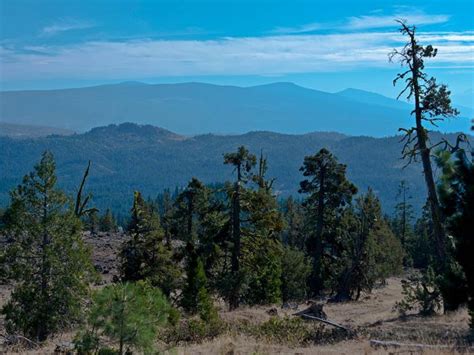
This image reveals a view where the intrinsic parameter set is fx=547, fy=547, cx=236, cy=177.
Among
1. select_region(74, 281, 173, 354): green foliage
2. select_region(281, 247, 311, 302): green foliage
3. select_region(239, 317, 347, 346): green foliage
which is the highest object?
select_region(74, 281, 173, 354): green foliage

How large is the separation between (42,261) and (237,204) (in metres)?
9.73

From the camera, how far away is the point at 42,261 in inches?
586

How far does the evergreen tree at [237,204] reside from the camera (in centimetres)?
2291

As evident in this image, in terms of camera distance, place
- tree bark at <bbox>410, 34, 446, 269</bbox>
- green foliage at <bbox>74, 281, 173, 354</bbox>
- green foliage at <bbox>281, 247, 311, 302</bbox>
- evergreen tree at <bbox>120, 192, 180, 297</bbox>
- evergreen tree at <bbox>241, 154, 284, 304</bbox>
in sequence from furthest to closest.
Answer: green foliage at <bbox>281, 247, 311, 302</bbox>
evergreen tree at <bbox>120, 192, 180, 297</bbox>
evergreen tree at <bbox>241, 154, 284, 304</bbox>
tree bark at <bbox>410, 34, 446, 269</bbox>
green foliage at <bbox>74, 281, 173, 354</bbox>

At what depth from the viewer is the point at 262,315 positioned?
18.9 meters

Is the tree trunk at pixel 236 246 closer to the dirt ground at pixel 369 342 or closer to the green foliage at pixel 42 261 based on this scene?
the dirt ground at pixel 369 342

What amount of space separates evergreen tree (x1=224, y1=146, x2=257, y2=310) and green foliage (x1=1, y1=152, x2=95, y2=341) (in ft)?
29.0

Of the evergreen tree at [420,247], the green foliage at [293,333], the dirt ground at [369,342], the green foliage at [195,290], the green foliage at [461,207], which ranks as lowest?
the evergreen tree at [420,247]

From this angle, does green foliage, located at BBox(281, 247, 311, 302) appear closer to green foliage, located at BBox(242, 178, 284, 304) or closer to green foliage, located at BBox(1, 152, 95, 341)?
Result: green foliage, located at BBox(242, 178, 284, 304)

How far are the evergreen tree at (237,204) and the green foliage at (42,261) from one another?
885 cm

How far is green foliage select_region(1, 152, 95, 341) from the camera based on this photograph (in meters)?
14.7

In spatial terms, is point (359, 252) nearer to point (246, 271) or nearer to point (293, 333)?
point (246, 271)

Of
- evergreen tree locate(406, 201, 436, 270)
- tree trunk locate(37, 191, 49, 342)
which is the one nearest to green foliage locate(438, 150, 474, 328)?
tree trunk locate(37, 191, 49, 342)

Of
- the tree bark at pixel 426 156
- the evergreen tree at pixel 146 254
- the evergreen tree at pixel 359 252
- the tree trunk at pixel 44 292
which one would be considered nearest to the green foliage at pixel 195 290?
the evergreen tree at pixel 146 254
